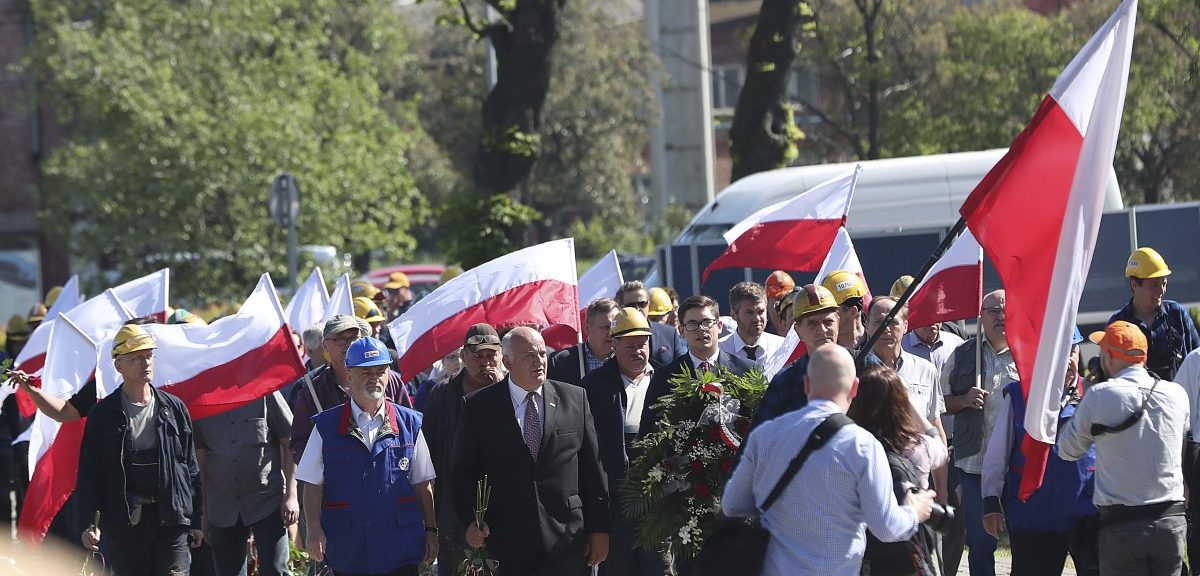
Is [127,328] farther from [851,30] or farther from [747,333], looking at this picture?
[851,30]

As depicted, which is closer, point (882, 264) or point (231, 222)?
point (882, 264)

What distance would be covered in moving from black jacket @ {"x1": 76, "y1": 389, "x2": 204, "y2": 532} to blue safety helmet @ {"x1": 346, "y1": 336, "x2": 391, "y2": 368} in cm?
168

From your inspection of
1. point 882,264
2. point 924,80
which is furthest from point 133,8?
point 882,264

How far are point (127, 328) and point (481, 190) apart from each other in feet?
34.8

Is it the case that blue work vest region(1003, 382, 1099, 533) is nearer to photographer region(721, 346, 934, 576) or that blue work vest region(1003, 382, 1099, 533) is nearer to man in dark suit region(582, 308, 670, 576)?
man in dark suit region(582, 308, 670, 576)

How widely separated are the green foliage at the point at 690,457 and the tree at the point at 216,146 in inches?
881

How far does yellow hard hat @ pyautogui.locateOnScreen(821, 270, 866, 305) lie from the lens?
8.40 metres

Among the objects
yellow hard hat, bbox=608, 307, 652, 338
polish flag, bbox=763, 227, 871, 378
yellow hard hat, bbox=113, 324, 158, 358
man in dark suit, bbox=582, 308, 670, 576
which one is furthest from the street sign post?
yellow hard hat, bbox=608, 307, 652, 338

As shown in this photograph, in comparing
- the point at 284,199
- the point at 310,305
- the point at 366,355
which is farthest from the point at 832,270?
the point at 284,199

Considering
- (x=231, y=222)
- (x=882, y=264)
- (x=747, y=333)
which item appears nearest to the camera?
(x=747, y=333)

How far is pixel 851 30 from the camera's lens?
1272 inches

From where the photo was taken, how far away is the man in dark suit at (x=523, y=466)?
8.15 metres

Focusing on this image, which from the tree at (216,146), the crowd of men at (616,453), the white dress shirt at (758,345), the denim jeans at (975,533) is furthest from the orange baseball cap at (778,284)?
the tree at (216,146)

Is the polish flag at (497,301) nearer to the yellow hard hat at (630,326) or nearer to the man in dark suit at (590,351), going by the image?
the man in dark suit at (590,351)
